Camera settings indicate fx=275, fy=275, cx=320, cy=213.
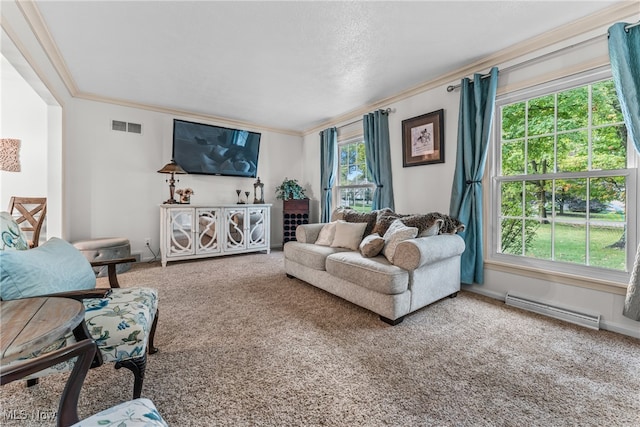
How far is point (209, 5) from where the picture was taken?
6.75 ft

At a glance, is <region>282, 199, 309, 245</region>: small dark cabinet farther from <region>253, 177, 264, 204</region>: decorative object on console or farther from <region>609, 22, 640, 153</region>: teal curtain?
<region>609, 22, 640, 153</region>: teal curtain

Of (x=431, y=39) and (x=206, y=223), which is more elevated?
(x=431, y=39)

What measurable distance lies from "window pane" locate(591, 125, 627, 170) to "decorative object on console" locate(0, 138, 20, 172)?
6.37 meters

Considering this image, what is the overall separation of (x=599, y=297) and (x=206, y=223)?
4.50 metres

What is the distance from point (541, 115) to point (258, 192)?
167 inches

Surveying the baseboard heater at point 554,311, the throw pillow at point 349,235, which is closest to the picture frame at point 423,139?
the throw pillow at point 349,235

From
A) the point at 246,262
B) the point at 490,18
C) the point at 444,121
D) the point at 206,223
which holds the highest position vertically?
the point at 490,18

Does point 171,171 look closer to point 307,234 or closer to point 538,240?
point 307,234

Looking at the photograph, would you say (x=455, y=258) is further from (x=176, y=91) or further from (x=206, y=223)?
(x=176, y=91)

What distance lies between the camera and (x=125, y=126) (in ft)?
13.4

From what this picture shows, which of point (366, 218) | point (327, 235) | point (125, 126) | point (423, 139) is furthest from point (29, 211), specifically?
point (423, 139)

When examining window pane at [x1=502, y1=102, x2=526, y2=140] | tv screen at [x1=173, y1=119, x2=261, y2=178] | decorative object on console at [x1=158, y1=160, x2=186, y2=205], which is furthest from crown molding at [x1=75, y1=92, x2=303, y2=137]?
window pane at [x1=502, y1=102, x2=526, y2=140]

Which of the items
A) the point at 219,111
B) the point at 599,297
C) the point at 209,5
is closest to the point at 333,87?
the point at 209,5

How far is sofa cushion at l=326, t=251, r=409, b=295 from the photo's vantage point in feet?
7.05
